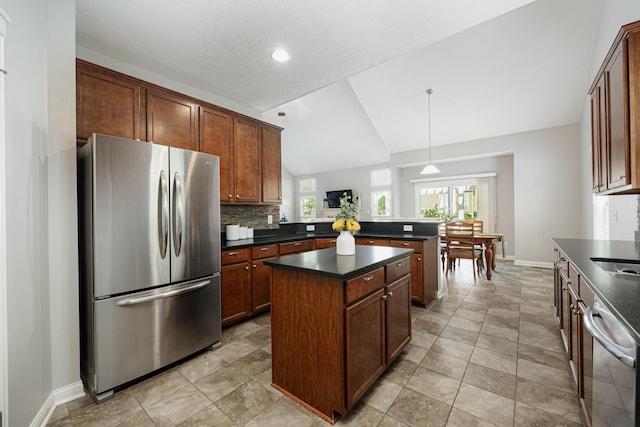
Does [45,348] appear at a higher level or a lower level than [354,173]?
lower

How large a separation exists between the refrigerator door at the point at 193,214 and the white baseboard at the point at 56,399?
2.91 feet

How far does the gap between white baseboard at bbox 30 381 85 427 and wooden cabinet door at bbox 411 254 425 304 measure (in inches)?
129

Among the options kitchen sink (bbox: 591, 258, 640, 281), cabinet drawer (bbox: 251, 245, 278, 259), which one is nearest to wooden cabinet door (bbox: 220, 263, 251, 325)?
cabinet drawer (bbox: 251, 245, 278, 259)

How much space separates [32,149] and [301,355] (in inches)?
79.9

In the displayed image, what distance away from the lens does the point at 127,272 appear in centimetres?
192

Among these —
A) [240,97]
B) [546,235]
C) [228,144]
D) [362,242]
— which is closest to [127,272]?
[228,144]

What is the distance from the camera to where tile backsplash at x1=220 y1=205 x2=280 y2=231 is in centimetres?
360

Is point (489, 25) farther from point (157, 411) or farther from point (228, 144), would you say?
point (157, 411)

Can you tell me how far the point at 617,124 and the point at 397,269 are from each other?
164 centimetres

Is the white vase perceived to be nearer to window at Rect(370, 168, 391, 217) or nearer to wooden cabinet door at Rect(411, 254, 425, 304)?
wooden cabinet door at Rect(411, 254, 425, 304)

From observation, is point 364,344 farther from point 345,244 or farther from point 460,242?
point 460,242

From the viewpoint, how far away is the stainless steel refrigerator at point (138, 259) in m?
1.82

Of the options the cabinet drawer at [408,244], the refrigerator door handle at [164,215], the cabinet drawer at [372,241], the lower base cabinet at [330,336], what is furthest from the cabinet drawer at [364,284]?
the cabinet drawer at [372,241]

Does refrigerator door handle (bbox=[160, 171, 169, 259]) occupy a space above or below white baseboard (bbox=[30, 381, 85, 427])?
above
